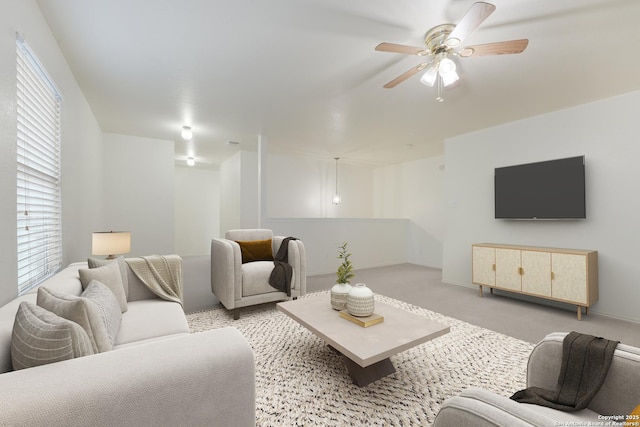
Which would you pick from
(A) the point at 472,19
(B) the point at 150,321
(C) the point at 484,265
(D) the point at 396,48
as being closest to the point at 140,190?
(B) the point at 150,321

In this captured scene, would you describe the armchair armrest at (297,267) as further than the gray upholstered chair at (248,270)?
Yes

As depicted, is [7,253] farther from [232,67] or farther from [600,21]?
[600,21]

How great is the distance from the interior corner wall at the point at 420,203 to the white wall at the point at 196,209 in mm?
4703

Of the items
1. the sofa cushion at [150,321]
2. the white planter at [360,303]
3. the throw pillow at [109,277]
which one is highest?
the throw pillow at [109,277]

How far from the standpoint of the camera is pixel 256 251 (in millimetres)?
3420

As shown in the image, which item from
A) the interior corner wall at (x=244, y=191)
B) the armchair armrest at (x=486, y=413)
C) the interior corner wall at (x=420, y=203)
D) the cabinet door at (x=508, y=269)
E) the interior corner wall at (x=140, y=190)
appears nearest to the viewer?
the armchair armrest at (x=486, y=413)

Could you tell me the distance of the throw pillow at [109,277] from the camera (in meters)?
1.70

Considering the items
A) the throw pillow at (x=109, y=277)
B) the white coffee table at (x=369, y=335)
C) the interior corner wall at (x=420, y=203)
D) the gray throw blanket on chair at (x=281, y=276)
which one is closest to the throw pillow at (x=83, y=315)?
the throw pillow at (x=109, y=277)

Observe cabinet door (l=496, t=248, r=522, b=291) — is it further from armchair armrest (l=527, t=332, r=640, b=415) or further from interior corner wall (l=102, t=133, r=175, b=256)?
interior corner wall (l=102, t=133, r=175, b=256)

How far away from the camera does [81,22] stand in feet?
6.25

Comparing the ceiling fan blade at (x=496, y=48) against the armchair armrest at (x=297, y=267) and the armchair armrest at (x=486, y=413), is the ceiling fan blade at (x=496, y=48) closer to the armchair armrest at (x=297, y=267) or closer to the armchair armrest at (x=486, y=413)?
the armchair armrest at (x=486, y=413)

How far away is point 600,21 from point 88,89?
454cm

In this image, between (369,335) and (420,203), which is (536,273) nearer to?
(369,335)

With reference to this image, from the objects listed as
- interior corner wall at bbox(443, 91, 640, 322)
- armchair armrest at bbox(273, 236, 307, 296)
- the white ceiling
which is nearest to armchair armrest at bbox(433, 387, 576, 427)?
the white ceiling
